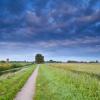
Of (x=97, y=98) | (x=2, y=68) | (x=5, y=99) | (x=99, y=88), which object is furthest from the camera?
(x=2, y=68)

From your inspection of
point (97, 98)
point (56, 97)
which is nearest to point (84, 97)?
point (97, 98)

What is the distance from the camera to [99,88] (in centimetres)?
1616

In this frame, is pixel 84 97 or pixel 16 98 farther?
pixel 16 98

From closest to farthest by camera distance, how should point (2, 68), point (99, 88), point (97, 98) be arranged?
point (97, 98)
point (99, 88)
point (2, 68)

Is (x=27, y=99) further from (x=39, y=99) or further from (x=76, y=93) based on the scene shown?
(x=76, y=93)

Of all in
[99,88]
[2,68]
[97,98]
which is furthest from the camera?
[2,68]

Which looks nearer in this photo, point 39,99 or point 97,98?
point 97,98

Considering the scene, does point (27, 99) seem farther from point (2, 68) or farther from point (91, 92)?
point (2, 68)

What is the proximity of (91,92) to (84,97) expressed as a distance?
1.26 m

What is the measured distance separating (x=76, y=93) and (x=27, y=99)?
11.2 feet

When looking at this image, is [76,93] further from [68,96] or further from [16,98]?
[16,98]

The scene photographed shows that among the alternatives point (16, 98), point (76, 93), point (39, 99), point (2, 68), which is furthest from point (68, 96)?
point (2, 68)

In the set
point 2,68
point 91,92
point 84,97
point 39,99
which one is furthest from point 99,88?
point 2,68

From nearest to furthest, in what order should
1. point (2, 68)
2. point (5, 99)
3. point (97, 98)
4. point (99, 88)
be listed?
point (97, 98), point (5, 99), point (99, 88), point (2, 68)
